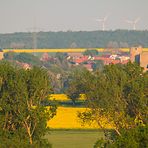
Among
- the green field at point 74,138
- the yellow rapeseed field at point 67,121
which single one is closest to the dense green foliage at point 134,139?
the green field at point 74,138

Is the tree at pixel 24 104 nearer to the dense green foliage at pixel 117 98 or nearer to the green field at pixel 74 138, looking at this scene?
the dense green foliage at pixel 117 98

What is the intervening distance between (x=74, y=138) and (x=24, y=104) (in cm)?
873

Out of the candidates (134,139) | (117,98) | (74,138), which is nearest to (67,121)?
(74,138)

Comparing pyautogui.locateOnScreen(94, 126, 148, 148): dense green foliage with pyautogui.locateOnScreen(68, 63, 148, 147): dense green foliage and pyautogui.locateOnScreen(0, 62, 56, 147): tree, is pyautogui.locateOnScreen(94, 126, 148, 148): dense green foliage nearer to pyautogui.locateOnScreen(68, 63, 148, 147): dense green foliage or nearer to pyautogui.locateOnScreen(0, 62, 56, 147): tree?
pyautogui.locateOnScreen(0, 62, 56, 147): tree

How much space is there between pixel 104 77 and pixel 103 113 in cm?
876

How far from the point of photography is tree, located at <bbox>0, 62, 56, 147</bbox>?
55.2 m

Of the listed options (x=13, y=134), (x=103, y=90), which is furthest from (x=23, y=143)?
(x=103, y=90)

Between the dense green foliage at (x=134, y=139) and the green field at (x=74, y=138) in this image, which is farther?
the green field at (x=74, y=138)

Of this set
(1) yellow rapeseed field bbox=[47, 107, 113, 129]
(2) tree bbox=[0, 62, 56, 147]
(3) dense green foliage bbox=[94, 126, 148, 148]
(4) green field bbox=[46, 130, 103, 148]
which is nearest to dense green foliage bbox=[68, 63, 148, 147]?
(4) green field bbox=[46, 130, 103, 148]

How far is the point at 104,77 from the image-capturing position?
219 ft

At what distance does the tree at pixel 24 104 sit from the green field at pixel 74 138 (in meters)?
3.13

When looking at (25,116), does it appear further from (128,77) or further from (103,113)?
(128,77)

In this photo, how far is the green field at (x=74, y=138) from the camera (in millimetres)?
59906

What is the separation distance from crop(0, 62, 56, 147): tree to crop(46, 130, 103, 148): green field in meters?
3.13
